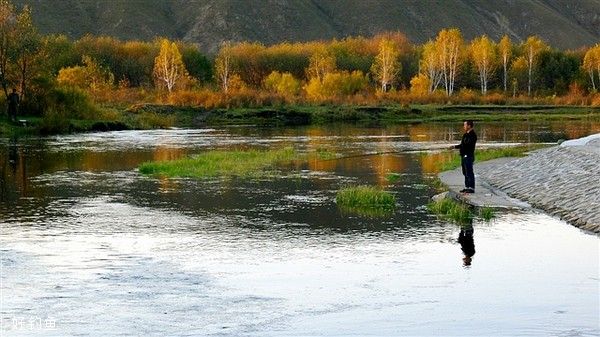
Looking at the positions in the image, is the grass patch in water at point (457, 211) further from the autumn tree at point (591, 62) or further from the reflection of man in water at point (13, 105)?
the autumn tree at point (591, 62)

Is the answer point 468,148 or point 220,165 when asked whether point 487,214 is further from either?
point 220,165

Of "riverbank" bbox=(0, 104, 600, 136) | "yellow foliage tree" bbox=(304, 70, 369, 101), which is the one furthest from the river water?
"yellow foliage tree" bbox=(304, 70, 369, 101)

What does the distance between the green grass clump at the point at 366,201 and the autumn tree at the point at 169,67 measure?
94892 mm

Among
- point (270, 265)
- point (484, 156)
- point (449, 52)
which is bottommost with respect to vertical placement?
point (270, 265)

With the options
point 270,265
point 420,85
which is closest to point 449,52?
point 420,85

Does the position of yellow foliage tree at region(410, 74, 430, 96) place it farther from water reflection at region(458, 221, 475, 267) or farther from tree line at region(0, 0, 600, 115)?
water reflection at region(458, 221, 475, 267)

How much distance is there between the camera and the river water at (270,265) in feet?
44.4

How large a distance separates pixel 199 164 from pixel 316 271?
20.5 meters

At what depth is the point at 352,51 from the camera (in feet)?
520

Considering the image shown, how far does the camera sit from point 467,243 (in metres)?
19.8

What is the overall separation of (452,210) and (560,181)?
4995 millimetres

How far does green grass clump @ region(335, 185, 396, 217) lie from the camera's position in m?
24.5

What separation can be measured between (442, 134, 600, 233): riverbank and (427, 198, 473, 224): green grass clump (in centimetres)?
224

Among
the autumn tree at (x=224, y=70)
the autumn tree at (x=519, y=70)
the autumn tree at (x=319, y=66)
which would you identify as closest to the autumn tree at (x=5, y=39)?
the autumn tree at (x=224, y=70)
